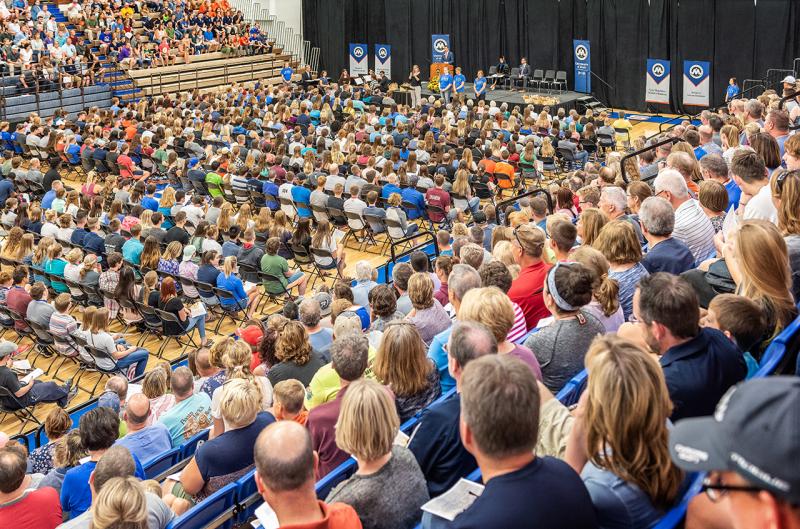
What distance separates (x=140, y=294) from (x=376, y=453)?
25.5ft

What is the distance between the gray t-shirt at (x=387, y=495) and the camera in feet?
10.6

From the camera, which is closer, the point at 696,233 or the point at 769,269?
the point at 769,269

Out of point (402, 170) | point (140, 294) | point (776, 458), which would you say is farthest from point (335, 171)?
point (776, 458)

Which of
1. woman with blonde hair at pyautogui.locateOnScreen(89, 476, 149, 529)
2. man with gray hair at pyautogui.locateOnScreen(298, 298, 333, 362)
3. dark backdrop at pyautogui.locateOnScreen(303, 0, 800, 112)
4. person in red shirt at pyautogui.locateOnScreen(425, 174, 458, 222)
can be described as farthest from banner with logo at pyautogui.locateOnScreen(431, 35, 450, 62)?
woman with blonde hair at pyautogui.locateOnScreen(89, 476, 149, 529)

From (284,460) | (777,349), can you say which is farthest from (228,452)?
(777,349)

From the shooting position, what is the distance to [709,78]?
23.6 meters

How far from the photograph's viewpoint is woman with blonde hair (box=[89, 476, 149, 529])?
3.65 m

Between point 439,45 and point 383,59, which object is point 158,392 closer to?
point 439,45

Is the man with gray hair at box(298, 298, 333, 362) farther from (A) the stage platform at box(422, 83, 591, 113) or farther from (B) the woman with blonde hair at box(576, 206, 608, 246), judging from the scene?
(A) the stage platform at box(422, 83, 591, 113)

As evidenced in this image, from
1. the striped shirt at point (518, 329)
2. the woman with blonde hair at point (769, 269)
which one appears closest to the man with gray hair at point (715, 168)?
the striped shirt at point (518, 329)

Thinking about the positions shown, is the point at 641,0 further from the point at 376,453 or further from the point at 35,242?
the point at 376,453

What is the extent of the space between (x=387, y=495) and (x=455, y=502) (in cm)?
47

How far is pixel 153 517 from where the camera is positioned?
4176 millimetres

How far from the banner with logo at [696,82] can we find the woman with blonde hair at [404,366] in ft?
72.0
